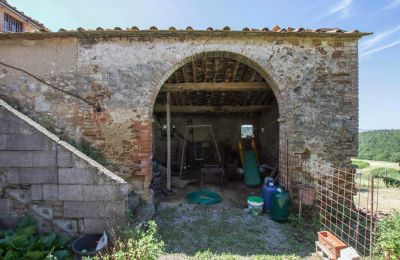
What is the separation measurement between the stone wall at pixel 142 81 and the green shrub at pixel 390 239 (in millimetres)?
1953

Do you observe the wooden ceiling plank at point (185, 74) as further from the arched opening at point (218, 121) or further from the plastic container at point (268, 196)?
the plastic container at point (268, 196)

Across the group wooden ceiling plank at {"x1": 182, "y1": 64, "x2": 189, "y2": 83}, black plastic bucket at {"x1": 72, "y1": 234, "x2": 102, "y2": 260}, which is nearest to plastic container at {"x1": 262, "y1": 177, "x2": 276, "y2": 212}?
black plastic bucket at {"x1": 72, "y1": 234, "x2": 102, "y2": 260}

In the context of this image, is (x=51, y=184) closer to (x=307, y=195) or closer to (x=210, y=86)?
(x=210, y=86)

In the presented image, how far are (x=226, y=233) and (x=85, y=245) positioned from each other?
8.29 ft

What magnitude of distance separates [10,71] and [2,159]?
2.76 m

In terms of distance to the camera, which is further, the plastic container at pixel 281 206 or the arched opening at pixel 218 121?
the arched opening at pixel 218 121

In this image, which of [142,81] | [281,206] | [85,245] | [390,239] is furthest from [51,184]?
[390,239]

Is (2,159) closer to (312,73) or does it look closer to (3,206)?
(3,206)

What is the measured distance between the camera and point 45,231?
3717 mm

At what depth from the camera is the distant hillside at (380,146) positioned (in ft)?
92.7

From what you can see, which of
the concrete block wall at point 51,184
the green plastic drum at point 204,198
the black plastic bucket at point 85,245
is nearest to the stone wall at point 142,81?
the green plastic drum at point 204,198

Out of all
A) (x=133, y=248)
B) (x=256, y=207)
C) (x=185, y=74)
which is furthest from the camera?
(x=185, y=74)

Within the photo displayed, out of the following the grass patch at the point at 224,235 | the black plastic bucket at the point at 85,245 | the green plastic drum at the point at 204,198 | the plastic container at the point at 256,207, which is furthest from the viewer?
the green plastic drum at the point at 204,198

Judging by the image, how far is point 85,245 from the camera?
11.5ft
